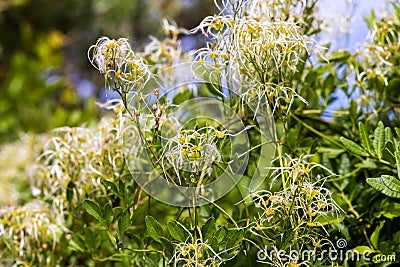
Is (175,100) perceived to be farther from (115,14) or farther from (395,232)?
(115,14)

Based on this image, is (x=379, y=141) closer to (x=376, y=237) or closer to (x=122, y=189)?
(x=376, y=237)

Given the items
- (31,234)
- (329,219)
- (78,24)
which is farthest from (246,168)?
(78,24)

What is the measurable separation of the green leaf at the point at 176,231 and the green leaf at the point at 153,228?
16 millimetres

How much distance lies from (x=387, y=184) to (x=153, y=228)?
0.19 m

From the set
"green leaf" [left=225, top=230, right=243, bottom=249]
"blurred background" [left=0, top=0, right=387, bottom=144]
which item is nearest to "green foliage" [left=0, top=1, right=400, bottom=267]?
"green leaf" [left=225, top=230, right=243, bottom=249]

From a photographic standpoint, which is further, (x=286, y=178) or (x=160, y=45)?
(x=160, y=45)

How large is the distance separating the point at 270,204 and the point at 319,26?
0.25 m

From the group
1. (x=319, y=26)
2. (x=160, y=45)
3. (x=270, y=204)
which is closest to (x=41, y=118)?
(x=160, y=45)

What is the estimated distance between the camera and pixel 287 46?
1.52 feet

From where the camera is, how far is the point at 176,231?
0.44 meters

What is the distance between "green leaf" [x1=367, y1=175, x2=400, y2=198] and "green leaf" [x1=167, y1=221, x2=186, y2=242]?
0.50ft

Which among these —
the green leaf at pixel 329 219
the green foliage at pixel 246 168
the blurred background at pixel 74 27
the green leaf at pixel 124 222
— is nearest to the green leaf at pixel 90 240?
the green foliage at pixel 246 168

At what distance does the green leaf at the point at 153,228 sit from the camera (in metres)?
0.45

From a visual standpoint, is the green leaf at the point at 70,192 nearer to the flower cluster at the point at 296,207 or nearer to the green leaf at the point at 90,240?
the green leaf at the point at 90,240
